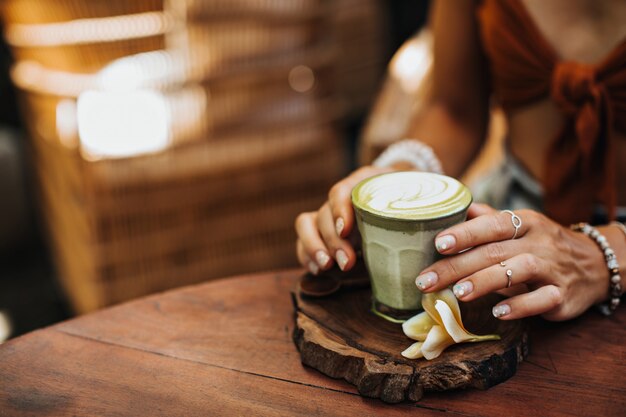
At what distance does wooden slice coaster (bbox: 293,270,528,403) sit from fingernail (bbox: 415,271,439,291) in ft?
0.25

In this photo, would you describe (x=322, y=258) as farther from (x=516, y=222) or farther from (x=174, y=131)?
(x=174, y=131)

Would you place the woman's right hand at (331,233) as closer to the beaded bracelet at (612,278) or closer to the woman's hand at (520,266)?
the woman's hand at (520,266)

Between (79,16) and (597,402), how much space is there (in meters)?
1.59

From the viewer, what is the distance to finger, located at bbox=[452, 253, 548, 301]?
2.59 ft

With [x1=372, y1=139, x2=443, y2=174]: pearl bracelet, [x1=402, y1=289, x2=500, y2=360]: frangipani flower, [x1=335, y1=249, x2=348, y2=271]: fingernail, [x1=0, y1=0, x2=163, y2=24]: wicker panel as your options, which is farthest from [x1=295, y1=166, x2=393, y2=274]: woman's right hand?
[x1=0, y1=0, x2=163, y2=24]: wicker panel

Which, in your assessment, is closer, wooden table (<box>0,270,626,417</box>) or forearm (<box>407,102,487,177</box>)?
wooden table (<box>0,270,626,417</box>)

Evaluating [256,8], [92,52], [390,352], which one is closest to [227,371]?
[390,352]

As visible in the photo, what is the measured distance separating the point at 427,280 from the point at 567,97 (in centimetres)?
55

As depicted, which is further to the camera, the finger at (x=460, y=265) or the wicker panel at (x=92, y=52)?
the wicker panel at (x=92, y=52)

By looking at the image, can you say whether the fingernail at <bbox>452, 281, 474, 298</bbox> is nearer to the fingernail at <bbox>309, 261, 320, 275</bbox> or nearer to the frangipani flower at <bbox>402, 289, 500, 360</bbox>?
the frangipani flower at <bbox>402, 289, 500, 360</bbox>

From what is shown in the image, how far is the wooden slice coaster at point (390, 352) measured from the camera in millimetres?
750

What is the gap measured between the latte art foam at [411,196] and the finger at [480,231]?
2 centimetres

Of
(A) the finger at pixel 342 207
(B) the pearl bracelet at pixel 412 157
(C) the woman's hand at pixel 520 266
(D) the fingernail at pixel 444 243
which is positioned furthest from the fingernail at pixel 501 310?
(B) the pearl bracelet at pixel 412 157

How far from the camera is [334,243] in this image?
2.99 feet
